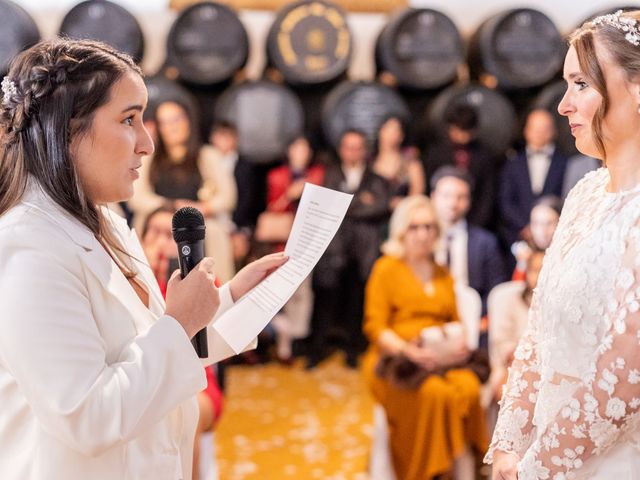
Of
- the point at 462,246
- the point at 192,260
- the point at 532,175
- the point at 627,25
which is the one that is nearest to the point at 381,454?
the point at 462,246

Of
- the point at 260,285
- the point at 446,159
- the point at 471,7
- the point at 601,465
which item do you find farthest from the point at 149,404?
the point at 471,7

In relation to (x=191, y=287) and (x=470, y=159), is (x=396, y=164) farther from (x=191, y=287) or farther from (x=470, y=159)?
(x=191, y=287)

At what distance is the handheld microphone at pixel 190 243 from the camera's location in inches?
62.5

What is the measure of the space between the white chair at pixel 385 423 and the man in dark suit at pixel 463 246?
898mm

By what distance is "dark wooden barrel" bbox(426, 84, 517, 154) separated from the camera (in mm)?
6188

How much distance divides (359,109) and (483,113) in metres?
0.89

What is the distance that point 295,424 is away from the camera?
4.68 m

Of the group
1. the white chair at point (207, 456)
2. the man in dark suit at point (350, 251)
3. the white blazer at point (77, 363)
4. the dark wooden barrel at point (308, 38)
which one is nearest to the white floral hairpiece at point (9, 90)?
the white blazer at point (77, 363)

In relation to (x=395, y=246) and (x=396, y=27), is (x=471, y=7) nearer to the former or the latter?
(x=396, y=27)

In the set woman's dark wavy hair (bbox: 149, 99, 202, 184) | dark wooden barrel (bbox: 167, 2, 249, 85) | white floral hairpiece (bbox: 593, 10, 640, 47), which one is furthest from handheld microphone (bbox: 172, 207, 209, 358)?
dark wooden barrel (bbox: 167, 2, 249, 85)

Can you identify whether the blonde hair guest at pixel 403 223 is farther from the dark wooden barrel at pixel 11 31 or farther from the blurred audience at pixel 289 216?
the dark wooden barrel at pixel 11 31

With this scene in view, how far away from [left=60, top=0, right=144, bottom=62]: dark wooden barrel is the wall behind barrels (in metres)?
0.19

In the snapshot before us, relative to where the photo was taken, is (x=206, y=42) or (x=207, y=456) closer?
(x=207, y=456)

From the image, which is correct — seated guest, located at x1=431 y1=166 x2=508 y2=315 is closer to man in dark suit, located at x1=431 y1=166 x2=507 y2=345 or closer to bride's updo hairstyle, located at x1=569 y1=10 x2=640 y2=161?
man in dark suit, located at x1=431 y1=166 x2=507 y2=345
